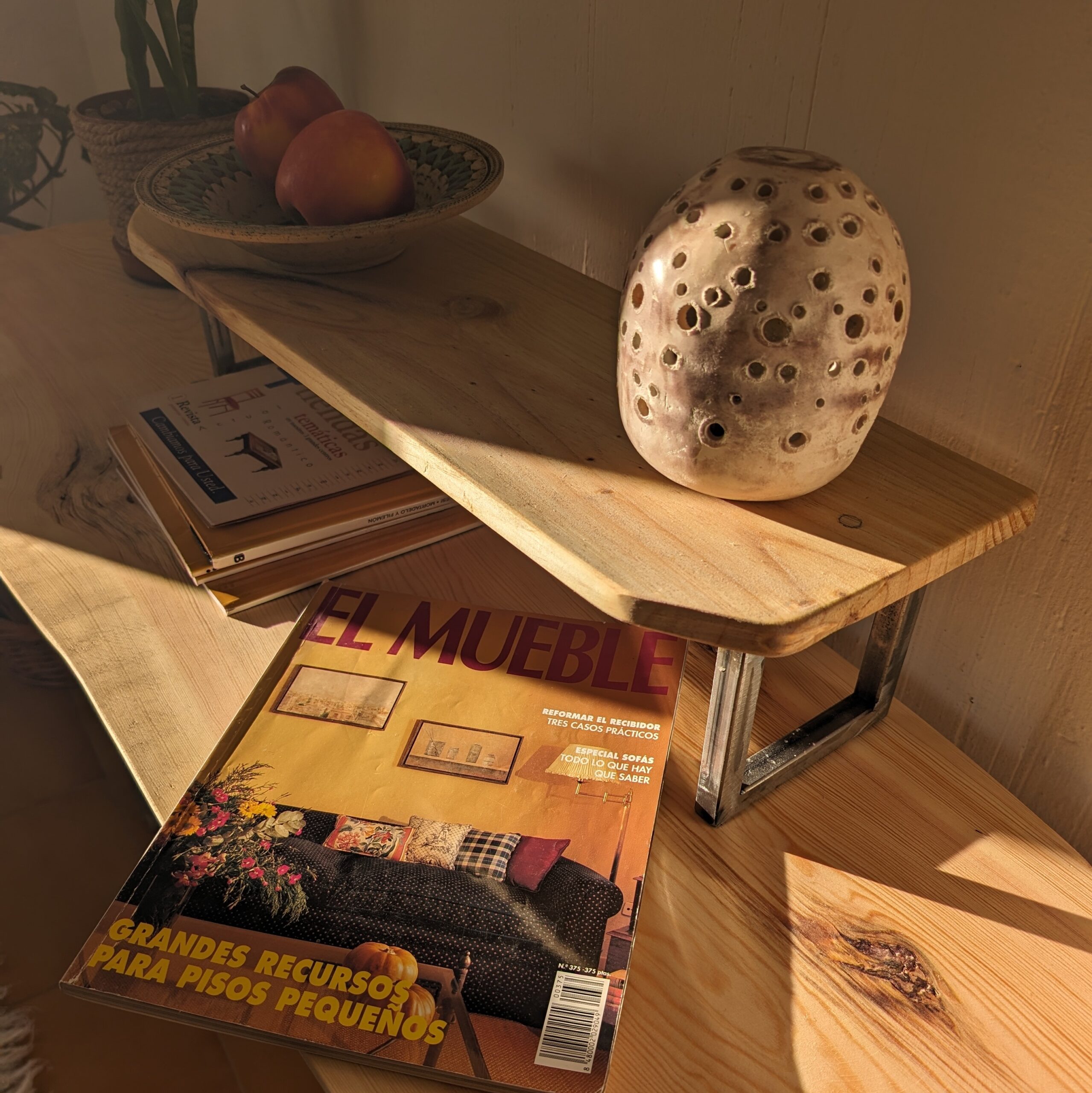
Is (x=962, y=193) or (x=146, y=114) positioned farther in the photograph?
(x=146, y=114)

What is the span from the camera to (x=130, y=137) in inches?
44.4

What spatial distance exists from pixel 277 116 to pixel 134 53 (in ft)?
1.81

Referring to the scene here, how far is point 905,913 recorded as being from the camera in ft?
1.80

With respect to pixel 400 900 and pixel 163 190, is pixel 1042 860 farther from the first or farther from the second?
pixel 163 190

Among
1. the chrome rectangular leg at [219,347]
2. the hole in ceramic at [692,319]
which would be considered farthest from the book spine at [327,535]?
the hole in ceramic at [692,319]

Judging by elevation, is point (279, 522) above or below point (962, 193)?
below

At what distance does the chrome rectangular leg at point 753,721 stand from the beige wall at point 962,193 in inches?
1.8

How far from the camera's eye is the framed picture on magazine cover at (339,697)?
67cm

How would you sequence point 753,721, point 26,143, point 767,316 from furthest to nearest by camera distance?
point 26,143 < point 753,721 < point 767,316

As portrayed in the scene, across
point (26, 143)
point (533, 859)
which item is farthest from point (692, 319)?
point (26, 143)

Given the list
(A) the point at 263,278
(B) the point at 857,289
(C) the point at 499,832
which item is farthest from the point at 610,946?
(A) the point at 263,278

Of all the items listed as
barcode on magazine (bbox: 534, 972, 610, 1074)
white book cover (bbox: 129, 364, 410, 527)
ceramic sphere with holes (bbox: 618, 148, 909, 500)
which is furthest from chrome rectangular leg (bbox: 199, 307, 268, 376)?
barcode on magazine (bbox: 534, 972, 610, 1074)

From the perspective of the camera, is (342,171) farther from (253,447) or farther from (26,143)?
Answer: (26,143)

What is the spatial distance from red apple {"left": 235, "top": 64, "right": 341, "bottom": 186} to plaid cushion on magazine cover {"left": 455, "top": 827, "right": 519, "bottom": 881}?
61 cm
